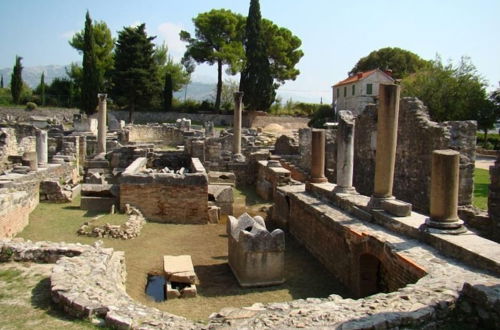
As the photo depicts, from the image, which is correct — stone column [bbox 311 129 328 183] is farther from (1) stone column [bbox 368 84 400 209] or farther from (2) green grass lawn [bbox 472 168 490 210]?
(2) green grass lawn [bbox 472 168 490 210]

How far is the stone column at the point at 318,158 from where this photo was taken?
13.4m

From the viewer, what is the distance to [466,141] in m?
13.5

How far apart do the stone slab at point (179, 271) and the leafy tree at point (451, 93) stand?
29.8 meters

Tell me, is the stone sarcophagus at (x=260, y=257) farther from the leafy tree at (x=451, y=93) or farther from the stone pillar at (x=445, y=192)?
the leafy tree at (x=451, y=93)

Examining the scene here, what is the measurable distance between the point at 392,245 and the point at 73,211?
9127 mm

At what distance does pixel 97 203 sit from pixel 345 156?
7.07 meters

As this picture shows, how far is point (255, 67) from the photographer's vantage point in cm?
4875

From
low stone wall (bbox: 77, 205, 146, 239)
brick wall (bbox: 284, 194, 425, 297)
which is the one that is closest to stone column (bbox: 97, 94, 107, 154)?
low stone wall (bbox: 77, 205, 146, 239)

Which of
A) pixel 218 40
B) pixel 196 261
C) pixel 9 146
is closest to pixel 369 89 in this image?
pixel 218 40

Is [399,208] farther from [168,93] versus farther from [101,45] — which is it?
[101,45]

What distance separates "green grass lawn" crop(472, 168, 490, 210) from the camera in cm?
1526

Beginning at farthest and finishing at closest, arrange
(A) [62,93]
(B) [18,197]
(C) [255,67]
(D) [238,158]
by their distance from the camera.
A: (A) [62,93], (C) [255,67], (D) [238,158], (B) [18,197]

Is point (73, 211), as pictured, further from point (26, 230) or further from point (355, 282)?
point (355, 282)

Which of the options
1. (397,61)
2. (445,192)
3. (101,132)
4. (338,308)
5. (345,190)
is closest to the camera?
(338,308)
